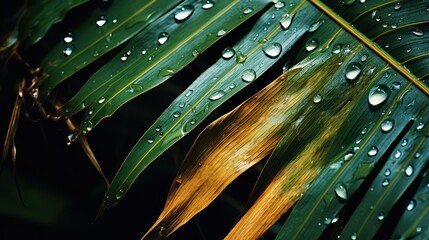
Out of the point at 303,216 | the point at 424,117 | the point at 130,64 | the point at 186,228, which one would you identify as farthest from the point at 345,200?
the point at 186,228

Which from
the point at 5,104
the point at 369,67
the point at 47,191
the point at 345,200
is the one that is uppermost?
the point at 369,67

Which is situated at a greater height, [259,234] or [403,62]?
[403,62]

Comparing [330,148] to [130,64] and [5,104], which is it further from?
[5,104]

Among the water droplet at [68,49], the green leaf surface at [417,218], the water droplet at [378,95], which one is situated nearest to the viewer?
the green leaf surface at [417,218]

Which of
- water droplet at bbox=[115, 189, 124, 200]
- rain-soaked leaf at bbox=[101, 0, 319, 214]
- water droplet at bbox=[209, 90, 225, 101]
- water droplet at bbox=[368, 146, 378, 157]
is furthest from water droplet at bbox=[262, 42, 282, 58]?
water droplet at bbox=[115, 189, 124, 200]

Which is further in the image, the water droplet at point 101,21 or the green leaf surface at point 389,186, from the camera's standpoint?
the water droplet at point 101,21

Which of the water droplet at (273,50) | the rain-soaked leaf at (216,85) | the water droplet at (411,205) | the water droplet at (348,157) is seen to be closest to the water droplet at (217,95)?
the rain-soaked leaf at (216,85)

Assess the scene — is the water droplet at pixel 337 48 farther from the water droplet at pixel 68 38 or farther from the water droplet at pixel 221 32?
the water droplet at pixel 68 38

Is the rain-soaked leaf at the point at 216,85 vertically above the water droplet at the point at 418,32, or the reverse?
the water droplet at the point at 418,32
